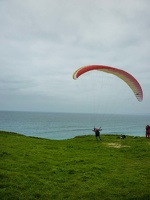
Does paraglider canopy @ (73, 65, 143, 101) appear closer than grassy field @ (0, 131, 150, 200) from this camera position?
No

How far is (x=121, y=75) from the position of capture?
1845cm

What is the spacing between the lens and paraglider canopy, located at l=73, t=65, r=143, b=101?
17.3m

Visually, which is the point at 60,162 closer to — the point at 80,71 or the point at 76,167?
the point at 76,167

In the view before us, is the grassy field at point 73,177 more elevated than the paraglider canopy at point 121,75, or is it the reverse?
the paraglider canopy at point 121,75

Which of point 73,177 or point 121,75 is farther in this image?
point 121,75

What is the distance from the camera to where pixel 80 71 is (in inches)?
674

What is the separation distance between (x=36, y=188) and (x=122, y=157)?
967 cm

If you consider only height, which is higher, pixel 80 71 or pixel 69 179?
pixel 80 71

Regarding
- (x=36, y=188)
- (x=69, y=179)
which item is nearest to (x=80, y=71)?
(x=69, y=179)

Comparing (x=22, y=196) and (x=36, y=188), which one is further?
(x=36, y=188)

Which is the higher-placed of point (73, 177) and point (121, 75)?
point (121, 75)

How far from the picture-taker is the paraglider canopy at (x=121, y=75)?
679 inches

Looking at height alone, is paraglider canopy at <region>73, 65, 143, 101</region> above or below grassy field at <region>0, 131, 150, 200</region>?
above

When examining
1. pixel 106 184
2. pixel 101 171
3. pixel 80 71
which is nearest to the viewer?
pixel 106 184
